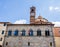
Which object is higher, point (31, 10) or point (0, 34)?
point (31, 10)

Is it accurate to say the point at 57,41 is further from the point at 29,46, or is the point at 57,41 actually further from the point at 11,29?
the point at 11,29

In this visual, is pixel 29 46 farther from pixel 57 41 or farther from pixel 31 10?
pixel 31 10

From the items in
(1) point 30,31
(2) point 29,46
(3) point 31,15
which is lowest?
(2) point 29,46

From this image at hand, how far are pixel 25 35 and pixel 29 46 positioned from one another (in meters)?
2.98

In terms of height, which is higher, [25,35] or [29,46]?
[25,35]

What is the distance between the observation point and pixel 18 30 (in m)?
28.2

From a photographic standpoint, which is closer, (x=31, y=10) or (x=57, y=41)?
(x=57, y=41)

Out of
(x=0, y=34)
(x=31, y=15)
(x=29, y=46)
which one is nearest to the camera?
(x=29, y=46)

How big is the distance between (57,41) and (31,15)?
1118 centimetres

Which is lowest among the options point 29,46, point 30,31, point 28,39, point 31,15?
point 29,46

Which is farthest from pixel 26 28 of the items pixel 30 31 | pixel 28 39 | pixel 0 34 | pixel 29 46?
pixel 0 34

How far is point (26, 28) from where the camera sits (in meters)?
28.3

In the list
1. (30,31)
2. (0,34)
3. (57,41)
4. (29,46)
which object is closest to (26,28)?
(30,31)

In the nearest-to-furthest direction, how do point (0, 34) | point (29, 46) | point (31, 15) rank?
1. point (29, 46)
2. point (0, 34)
3. point (31, 15)
